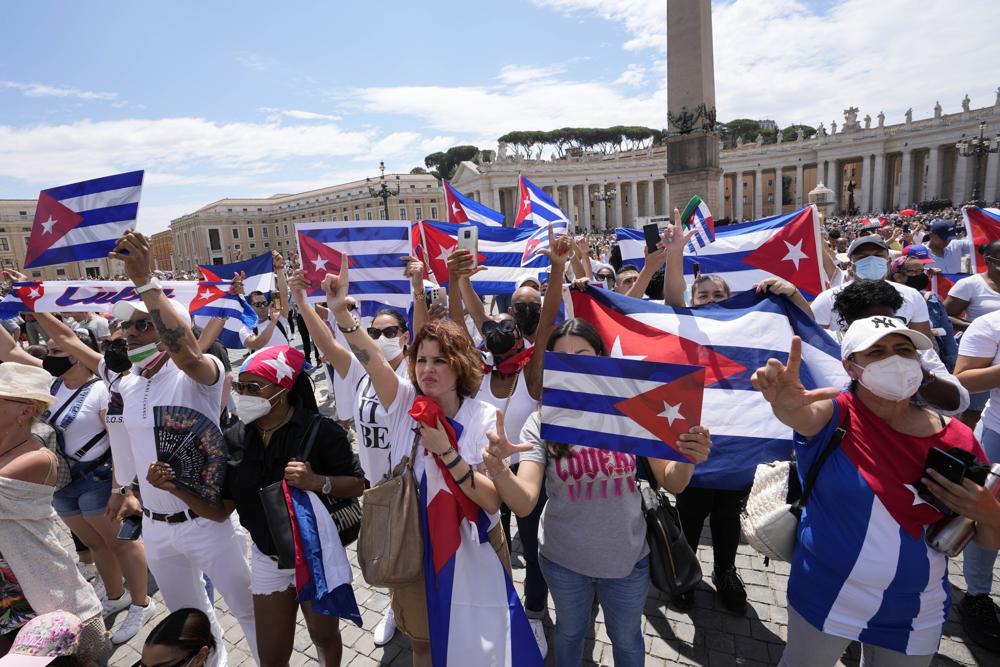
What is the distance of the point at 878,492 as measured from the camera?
6.92 feet

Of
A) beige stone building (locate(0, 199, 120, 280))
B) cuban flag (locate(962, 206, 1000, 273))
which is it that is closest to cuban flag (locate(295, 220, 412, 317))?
cuban flag (locate(962, 206, 1000, 273))

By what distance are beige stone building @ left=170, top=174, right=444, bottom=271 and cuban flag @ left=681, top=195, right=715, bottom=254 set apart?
88.8 meters

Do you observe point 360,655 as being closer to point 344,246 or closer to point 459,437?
point 459,437

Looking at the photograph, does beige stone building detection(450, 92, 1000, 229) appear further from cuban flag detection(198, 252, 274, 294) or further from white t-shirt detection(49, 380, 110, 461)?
white t-shirt detection(49, 380, 110, 461)

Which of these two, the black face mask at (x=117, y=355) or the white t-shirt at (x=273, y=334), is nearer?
the black face mask at (x=117, y=355)

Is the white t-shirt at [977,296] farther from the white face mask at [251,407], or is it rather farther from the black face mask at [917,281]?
the white face mask at [251,407]

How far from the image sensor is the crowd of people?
2133 millimetres

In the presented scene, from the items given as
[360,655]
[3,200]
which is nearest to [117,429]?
[360,655]

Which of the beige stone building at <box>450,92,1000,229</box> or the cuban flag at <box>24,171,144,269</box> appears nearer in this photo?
the cuban flag at <box>24,171,144,269</box>

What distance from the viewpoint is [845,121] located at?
59.7 m

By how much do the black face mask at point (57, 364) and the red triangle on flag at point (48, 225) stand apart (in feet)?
2.65

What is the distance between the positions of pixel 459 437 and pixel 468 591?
690 mm

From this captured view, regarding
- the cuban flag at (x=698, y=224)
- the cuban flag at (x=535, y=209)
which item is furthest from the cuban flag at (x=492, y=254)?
the cuban flag at (x=698, y=224)

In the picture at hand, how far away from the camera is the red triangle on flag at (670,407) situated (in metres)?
2.22
